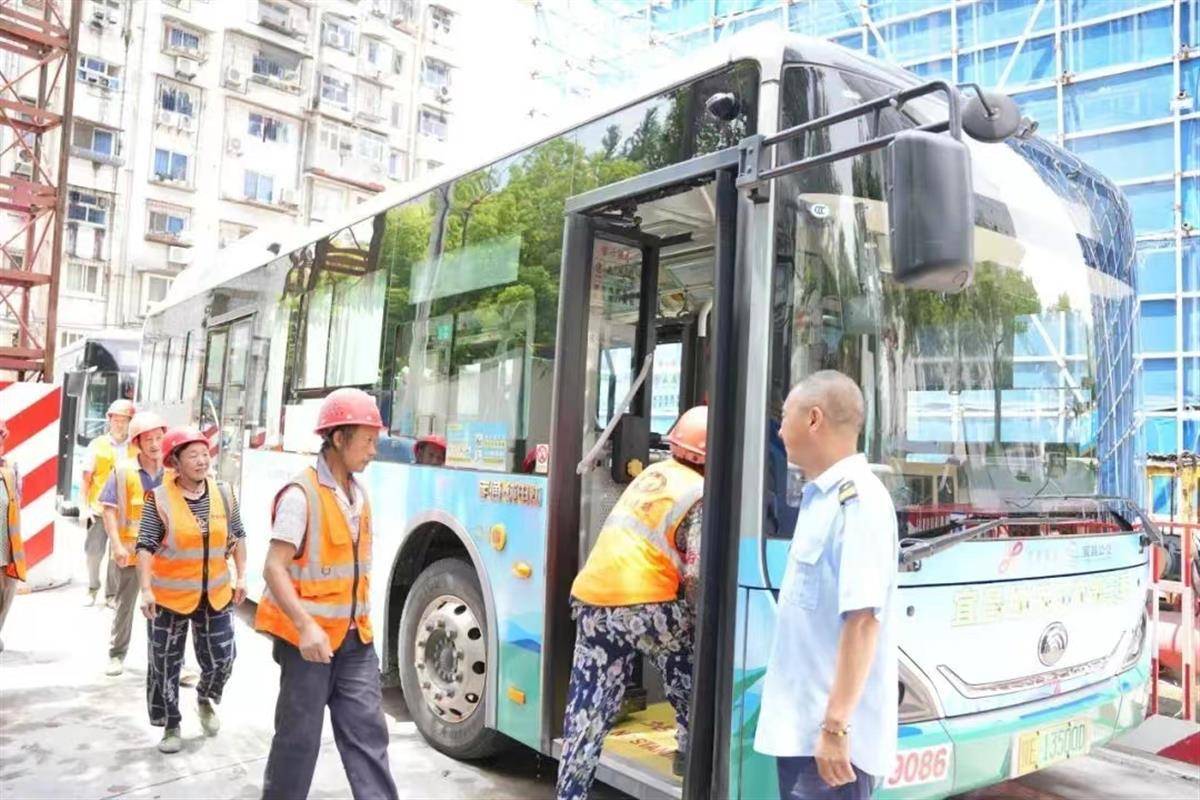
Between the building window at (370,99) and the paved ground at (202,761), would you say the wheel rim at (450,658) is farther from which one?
the building window at (370,99)

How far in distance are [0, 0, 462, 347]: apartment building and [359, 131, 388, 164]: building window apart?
0.20 feet

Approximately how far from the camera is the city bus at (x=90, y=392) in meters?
15.3

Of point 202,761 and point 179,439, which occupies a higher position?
point 179,439

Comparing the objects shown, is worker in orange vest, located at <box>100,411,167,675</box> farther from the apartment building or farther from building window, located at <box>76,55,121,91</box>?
building window, located at <box>76,55,121,91</box>

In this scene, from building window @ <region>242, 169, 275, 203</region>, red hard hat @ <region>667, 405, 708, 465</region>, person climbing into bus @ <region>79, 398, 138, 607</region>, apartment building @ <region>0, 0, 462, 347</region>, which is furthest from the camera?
building window @ <region>242, 169, 275, 203</region>

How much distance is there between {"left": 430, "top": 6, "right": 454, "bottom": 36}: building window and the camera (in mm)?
41781

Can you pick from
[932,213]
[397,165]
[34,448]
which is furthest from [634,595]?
[397,165]

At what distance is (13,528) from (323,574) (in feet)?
12.1

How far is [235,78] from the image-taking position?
34688 mm

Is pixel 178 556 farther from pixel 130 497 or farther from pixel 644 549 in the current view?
pixel 644 549

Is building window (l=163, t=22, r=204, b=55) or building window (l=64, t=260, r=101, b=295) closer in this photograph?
building window (l=64, t=260, r=101, b=295)

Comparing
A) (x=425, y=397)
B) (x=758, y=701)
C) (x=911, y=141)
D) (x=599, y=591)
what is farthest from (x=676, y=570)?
(x=425, y=397)

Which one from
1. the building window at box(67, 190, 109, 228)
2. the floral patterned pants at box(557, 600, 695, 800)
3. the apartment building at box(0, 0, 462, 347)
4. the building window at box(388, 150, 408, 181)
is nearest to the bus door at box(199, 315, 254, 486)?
the floral patterned pants at box(557, 600, 695, 800)

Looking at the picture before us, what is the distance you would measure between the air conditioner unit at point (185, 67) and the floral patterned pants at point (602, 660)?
35.7 meters
